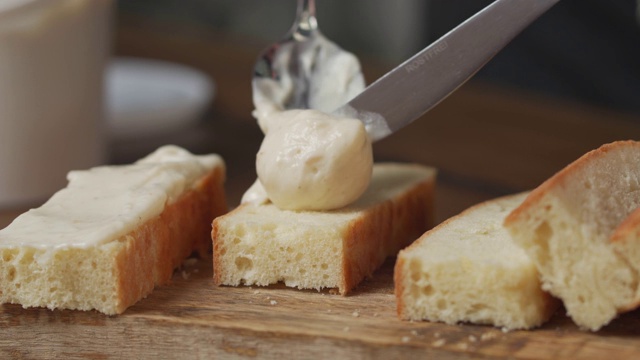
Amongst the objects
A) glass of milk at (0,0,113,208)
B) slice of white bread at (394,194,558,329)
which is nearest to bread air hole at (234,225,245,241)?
slice of white bread at (394,194,558,329)

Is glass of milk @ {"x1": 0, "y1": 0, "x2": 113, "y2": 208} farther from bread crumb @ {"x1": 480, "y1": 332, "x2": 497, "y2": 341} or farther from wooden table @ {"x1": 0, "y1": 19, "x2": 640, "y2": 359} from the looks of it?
bread crumb @ {"x1": 480, "y1": 332, "x2": 497, "y2": 341}

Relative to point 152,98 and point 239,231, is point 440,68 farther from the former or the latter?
point 152,98

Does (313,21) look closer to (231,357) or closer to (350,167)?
(350,167)

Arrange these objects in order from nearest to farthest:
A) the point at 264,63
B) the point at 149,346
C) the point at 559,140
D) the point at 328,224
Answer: the point at 149,346, the point at 328,224, the point at 264,63, the point at 559,140

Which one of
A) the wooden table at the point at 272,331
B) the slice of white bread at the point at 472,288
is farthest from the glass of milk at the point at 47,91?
the slice of white bread at the point at 472,288

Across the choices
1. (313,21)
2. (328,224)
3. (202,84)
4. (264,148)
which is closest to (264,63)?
(313,21)
